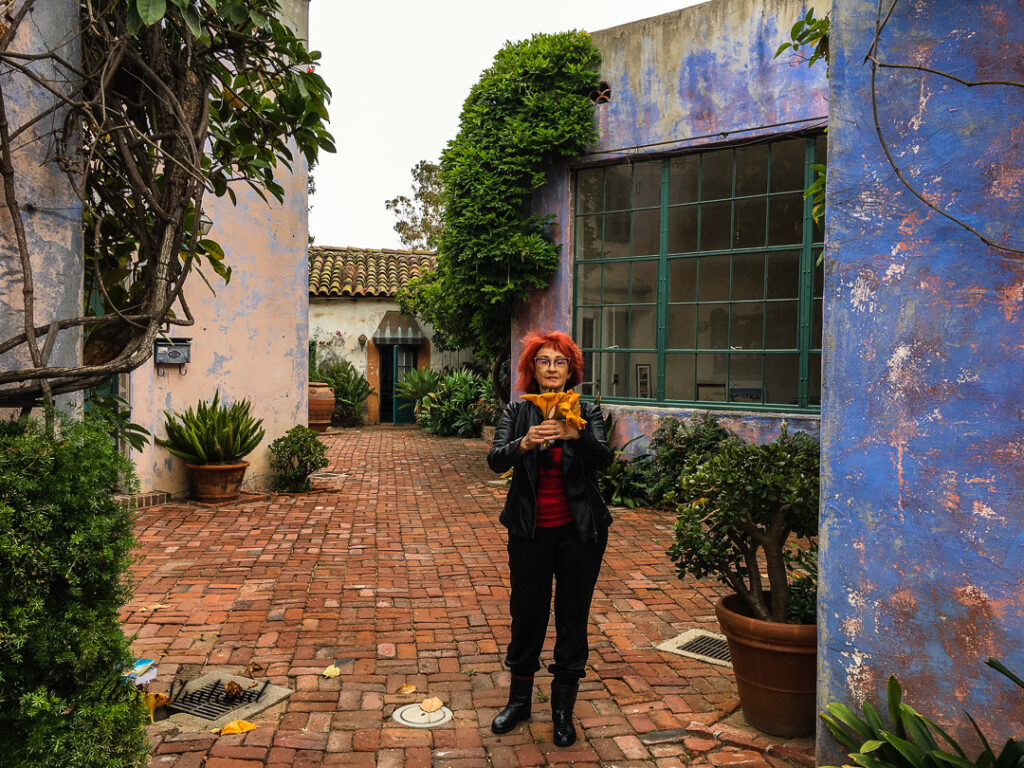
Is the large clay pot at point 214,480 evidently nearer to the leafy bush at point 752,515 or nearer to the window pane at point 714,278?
the window pane at point 714,278

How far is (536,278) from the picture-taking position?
10.3 metres

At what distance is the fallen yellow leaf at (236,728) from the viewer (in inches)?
135

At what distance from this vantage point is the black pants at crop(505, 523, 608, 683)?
345 cm

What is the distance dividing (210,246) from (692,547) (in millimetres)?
2754

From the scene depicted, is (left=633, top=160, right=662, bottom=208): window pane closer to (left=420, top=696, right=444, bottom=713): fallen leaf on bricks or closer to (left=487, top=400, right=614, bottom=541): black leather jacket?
(left=487, top=400, right=614, bottom=541): black leather jacket

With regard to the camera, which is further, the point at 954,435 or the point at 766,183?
the point at 766,183

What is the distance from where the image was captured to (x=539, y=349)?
11.9 ft

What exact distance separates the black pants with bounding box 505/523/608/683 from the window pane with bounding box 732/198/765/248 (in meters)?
6.53

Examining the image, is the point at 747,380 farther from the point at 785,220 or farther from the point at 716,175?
the point at 716,175

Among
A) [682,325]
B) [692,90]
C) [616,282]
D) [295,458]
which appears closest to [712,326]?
[682,325]

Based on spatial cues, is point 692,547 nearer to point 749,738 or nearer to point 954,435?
point 749,738

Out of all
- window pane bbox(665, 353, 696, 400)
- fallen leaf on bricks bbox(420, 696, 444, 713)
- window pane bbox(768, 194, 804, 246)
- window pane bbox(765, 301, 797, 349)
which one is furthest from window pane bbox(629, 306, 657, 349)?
fallen leaf on bricks bbox(420, 696, 444, 713)

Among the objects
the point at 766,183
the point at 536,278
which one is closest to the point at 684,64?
the point at 766,183

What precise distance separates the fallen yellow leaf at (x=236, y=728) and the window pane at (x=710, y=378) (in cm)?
716
